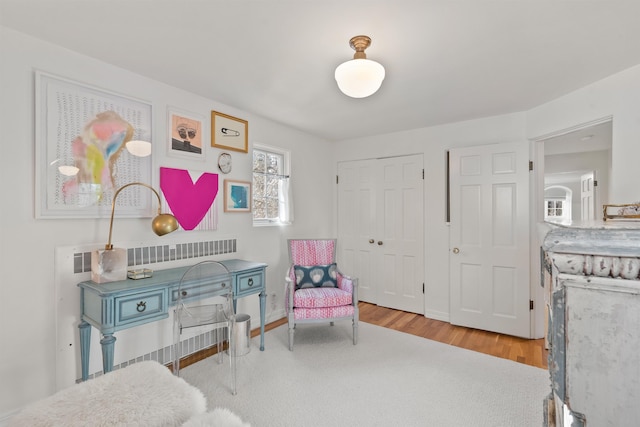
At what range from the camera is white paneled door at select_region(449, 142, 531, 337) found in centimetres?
317

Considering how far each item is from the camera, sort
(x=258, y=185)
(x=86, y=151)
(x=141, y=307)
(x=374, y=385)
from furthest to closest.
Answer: (x=258, y=185) → (x=374, y=385) → (x=86, y=151) → (x=141, y=307)

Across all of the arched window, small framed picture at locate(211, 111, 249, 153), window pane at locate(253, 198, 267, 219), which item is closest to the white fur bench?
small framed picture at locate(211, 111, 249, 153)

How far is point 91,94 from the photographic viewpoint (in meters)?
2.15

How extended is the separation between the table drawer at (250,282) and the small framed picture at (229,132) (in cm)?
131

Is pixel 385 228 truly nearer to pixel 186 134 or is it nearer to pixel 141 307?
pixel 186 134

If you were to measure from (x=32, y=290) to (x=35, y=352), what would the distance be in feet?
1.30

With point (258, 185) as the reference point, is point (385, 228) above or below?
below

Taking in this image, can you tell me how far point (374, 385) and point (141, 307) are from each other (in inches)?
69.3

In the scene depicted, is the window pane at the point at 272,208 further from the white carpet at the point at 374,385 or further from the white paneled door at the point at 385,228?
the white carpet at the point at 374,385

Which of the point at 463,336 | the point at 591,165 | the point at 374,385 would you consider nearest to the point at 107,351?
the point at 374,385

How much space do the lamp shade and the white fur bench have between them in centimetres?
172

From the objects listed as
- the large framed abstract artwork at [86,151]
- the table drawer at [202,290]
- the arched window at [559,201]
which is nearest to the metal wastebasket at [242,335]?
the table drawer at [202,290]

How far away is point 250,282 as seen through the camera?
9.02 feet

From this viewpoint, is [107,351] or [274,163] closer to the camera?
[107,351]
